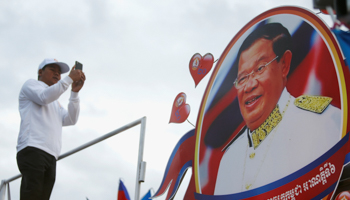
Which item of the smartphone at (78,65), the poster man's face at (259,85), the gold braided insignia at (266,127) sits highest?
the smartphone at (78,65)

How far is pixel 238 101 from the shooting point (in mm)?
3219

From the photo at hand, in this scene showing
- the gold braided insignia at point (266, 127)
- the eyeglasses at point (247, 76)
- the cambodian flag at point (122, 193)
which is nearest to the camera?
the gold braided insignia at point (266, 127)

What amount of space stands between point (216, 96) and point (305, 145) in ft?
3.18

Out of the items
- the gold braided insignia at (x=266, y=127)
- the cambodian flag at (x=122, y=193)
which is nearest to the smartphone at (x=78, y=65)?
the cambodian flag at (x=122, y=193)

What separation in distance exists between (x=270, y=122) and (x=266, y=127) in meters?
0.04

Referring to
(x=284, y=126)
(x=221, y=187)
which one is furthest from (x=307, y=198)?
(x=221, y=187)

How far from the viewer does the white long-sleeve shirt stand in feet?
10.3

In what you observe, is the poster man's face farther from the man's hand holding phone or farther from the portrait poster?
the man's hand holding phone

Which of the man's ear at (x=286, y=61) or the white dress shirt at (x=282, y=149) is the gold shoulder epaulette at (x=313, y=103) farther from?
the man's ear at (x=286, y=61)

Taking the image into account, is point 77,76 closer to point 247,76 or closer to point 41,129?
point 41,129

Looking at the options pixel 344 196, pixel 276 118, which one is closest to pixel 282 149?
pixel 276 118

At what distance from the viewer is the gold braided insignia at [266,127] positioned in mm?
2856

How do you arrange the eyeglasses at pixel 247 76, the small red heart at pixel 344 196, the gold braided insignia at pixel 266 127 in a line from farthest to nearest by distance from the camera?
the eyeglasses at pixel 247 76 → the gold braided insignia at pixel 266 127 → the small red heart at pixel 344 196

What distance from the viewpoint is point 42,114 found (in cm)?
326
